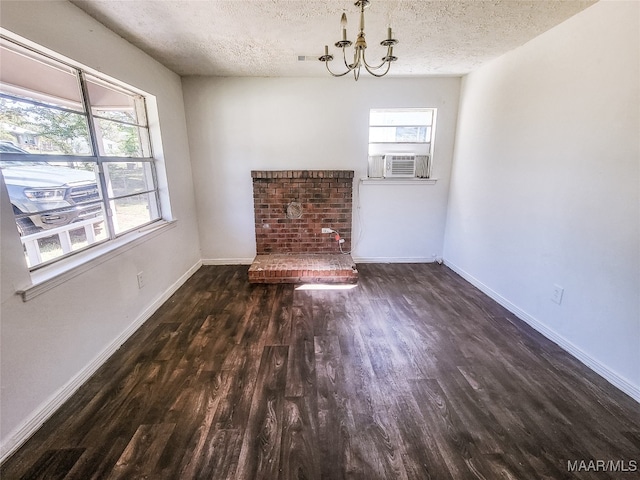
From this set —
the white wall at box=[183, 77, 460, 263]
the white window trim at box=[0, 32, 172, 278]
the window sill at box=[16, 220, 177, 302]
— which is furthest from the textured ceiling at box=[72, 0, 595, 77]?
the window sill at box=[16, 220, 177, 302]

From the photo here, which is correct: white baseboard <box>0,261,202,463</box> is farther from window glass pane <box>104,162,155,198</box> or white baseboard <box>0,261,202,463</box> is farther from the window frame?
the window frame

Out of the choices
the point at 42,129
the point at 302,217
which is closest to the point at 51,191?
the point at 42,129

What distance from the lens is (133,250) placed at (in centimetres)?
233

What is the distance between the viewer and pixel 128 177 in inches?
97.7

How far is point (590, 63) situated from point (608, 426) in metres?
2.26

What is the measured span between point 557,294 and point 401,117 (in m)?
2.62

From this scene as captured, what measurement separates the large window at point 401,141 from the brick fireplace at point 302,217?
490 mm

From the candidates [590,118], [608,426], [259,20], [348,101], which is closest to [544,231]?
[590,118]

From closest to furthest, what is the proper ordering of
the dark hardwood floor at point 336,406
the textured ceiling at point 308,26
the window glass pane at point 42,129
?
the dark hardwood floor at point 336,406
the window glass pane at point 42,129
the textured ceiling at point 308,26

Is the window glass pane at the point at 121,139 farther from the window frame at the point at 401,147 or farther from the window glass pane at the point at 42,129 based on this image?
the window frame at the point at 401,147

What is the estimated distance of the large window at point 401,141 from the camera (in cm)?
356

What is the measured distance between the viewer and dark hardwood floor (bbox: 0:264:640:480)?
1.27 m

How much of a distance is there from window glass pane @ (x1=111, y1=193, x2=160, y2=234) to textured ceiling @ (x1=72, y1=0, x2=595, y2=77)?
134 cm

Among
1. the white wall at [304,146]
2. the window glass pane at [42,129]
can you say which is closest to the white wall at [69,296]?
the window glass pane at [42,129]
